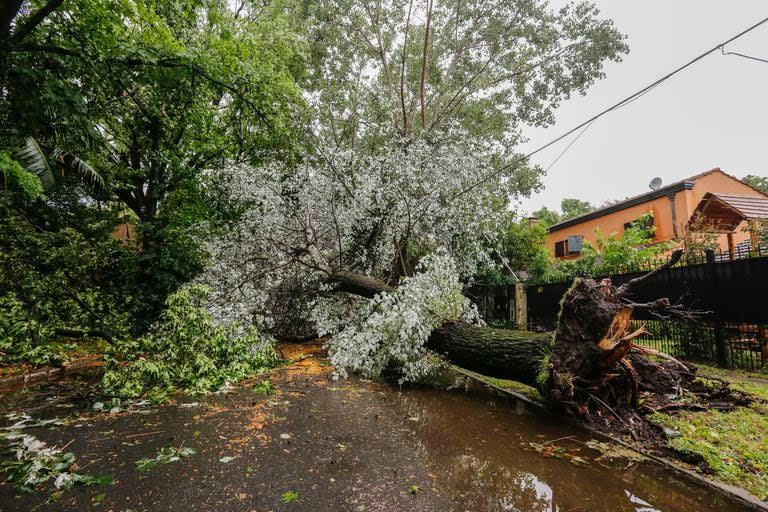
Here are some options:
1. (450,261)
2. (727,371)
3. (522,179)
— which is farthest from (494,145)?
(727,371)

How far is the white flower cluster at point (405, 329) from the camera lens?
19.3 ft

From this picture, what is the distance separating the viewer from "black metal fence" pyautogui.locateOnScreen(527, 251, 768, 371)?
630 cm

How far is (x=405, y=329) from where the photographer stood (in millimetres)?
5789

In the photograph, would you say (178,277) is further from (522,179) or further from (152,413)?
(522,179)

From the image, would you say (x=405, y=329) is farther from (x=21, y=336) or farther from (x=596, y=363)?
(x=21, y=336)

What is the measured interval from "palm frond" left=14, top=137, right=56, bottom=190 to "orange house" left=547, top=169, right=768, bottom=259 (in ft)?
52.7

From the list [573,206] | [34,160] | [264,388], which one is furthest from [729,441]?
[573,206]

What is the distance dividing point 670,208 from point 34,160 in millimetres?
21452

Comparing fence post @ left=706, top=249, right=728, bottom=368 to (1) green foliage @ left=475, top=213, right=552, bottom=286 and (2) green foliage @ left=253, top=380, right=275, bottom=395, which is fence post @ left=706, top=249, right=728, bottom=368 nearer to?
(1) green foliage @ left=475, top=213, right=552, bottom=286

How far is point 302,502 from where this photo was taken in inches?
102

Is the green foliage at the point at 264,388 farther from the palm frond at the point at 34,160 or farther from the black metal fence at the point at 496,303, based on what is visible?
the black metal fence at the point at 496,303

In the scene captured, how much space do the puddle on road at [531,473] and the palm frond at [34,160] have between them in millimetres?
9727

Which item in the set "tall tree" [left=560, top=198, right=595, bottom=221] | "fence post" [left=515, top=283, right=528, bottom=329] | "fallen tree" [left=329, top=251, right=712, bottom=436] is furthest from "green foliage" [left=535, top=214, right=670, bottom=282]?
"tall tree" [left=560, top=198, right=595, bottom=221]

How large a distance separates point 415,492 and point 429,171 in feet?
23.0
